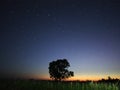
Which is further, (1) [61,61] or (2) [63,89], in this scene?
(1) [61,61]

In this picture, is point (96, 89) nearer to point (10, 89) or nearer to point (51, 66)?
point (10, 89)

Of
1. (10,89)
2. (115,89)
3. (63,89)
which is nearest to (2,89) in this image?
(10,89)

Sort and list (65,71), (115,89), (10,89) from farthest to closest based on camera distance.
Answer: (65,71), (115,89), (10,89)

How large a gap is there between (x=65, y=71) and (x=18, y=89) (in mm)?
61104

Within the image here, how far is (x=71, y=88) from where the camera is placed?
23.8 metres

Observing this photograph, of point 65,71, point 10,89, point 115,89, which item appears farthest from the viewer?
point 65,71

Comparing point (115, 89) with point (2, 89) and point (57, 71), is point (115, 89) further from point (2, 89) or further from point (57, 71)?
point (57, 71)

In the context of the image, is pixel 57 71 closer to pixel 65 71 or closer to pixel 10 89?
pixel 65 71

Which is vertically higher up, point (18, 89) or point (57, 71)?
point (57, 71)

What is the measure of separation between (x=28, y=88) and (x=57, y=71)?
5951 cm

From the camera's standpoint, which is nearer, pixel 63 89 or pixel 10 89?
pixel 10 89

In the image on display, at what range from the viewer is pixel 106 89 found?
23.1 meters

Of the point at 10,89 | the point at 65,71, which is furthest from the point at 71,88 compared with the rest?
the point at 65,71

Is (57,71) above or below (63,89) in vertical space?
above
